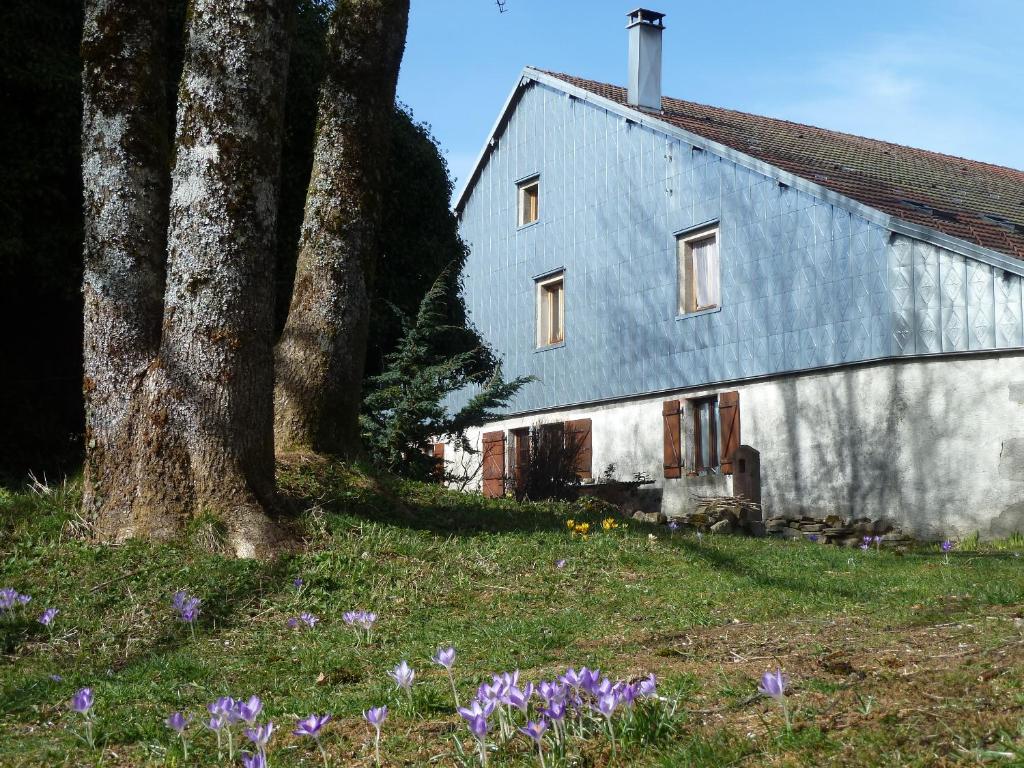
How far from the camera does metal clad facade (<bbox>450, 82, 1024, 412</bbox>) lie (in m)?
15.1

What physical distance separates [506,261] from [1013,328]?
11859mm

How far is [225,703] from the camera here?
2.97 m

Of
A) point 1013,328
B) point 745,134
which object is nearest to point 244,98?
point 1013,328

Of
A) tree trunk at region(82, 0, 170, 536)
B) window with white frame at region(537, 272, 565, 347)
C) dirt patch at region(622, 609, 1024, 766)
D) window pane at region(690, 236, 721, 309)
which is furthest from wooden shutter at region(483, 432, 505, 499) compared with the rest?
dirt patch at region(622, 609, 1024, 766)

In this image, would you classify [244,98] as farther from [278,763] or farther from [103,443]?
[278,763]

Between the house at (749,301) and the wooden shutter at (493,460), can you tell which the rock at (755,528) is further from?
the wooden shutter at (493,460)

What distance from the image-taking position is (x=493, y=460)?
22.8 metres

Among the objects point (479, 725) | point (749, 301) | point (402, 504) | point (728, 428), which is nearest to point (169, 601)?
point (402, 504)

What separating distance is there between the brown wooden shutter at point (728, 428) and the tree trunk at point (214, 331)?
11.7 metres

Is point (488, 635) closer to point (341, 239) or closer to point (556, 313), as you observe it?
point (341, 239)

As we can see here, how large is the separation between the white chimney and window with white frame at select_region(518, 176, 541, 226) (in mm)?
3075

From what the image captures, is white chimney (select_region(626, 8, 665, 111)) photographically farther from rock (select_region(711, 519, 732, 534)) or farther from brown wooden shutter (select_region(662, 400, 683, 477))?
rock (select_region(711, 519, 732, 534))

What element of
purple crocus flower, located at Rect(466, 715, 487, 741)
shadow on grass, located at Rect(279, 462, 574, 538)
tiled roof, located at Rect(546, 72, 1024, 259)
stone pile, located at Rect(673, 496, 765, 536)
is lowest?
stone pile, located at Rect(673, 496, 765, 536)

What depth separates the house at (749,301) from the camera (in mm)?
14828
